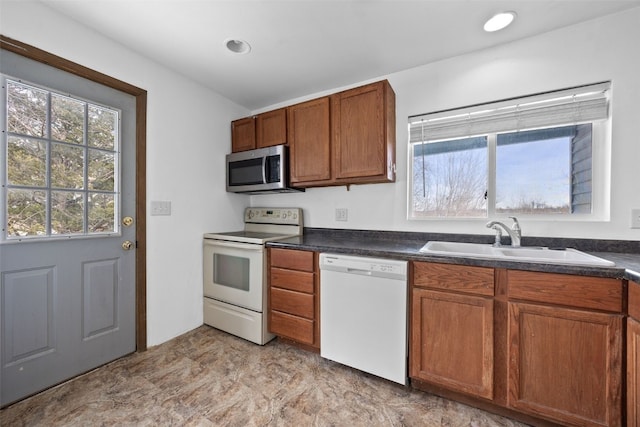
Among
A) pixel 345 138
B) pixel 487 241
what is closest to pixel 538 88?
pixel 487 241

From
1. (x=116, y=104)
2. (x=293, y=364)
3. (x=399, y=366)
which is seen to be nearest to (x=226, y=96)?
(x=116, y=104)

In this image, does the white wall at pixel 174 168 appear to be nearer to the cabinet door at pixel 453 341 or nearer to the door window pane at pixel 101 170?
the door window pane at pixel 101 170

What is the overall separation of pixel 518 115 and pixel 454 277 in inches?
51.1

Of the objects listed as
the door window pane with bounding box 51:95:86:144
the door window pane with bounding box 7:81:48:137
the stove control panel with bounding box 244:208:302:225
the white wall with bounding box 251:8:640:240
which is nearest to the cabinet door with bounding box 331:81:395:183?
the white wall with bounding box 251:8:640:240

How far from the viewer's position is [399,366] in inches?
61.6

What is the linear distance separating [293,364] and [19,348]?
1.60 meters

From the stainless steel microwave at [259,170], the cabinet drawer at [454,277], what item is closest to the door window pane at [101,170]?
the stainless steel microwave at [259,170]

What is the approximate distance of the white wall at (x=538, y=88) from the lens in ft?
4.98

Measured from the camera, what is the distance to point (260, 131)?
2535 mm

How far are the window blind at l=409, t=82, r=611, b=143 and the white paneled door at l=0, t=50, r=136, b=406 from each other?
7.71ft

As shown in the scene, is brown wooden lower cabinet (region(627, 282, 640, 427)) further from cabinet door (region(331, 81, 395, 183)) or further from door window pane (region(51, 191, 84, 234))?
door window pane (region(51, 191, 84, 234))

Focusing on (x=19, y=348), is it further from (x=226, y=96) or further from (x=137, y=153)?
(x=226, y=96)

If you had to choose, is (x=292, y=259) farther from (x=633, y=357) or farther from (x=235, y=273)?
(x=633, y=357)

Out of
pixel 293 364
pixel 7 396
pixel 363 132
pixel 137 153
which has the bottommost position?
pixel 293 364
